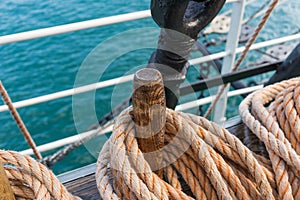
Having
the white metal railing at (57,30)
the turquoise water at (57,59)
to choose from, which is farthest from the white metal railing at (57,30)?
the turquoise water at (57,59)

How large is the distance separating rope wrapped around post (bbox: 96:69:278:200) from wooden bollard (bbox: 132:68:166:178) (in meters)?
0.02

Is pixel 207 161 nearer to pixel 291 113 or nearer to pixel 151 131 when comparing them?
pixel 151 131

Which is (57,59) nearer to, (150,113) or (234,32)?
(234,32)

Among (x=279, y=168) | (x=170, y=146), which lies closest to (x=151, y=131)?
(x=170, y=146)

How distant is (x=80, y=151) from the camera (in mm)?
3721

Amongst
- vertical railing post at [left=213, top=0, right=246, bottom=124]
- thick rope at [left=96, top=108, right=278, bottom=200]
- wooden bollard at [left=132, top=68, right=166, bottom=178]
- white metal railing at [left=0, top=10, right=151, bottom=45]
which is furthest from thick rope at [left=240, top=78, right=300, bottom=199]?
vertical railing post at [left=213, top=0, right=246, bottom=124]

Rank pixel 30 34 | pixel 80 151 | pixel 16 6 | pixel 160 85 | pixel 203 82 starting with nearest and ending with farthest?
pixel 160 85
pixel 30 34
pixel 203 82
pixel 80 151
pixel 16 6

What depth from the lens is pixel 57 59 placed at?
4957mm

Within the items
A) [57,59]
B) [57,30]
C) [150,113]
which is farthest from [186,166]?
[57,59]

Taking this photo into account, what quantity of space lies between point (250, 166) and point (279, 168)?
0.28 feet

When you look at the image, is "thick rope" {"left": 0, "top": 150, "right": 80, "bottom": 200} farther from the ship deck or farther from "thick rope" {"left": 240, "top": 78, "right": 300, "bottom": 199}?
"thick rope" {"left": 240, "top": 78, "right": 300, "bottom": 199}

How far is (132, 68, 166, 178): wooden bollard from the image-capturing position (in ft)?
1.99

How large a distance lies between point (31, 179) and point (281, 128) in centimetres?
60

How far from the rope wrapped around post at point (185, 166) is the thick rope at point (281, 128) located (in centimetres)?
3
